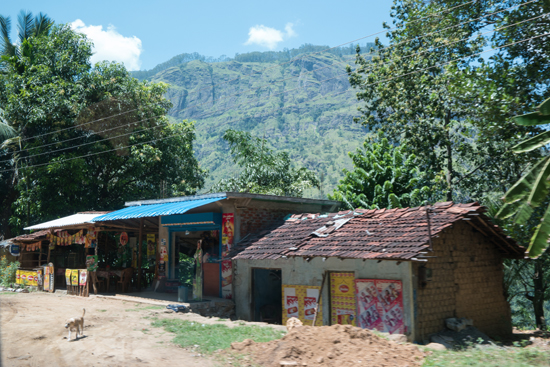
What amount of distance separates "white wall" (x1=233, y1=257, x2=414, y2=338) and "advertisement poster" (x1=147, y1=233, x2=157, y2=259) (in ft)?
21.4

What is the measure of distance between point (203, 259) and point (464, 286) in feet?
32.6

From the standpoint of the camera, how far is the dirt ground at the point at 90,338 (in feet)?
30.5

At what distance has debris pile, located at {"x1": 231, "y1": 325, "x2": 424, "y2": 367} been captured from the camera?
28.7 feet

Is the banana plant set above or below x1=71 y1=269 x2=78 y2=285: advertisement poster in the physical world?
above

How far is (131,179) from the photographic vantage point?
31.1 metres

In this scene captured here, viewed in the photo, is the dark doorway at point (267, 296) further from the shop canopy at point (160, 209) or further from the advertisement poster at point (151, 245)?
the advertisement poster at point (151, 245)

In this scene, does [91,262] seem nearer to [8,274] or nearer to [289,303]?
[8,274]

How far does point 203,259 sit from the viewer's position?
18.1m

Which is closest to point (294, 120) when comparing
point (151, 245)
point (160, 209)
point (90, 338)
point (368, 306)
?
point (151, 245)

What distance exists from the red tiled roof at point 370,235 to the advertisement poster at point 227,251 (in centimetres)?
78

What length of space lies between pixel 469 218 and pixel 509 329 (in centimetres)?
480

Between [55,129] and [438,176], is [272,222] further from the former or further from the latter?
[55,129]

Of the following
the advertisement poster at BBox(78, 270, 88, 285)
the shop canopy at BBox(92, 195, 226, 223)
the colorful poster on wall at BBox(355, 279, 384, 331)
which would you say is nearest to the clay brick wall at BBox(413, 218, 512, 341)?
the colorful poster on wall at BBox(355, 279, 384, 331)

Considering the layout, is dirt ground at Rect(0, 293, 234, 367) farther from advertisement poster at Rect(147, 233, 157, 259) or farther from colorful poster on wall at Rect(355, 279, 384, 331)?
colorful poster on wall at Rect(355, 279, 384, 331)
